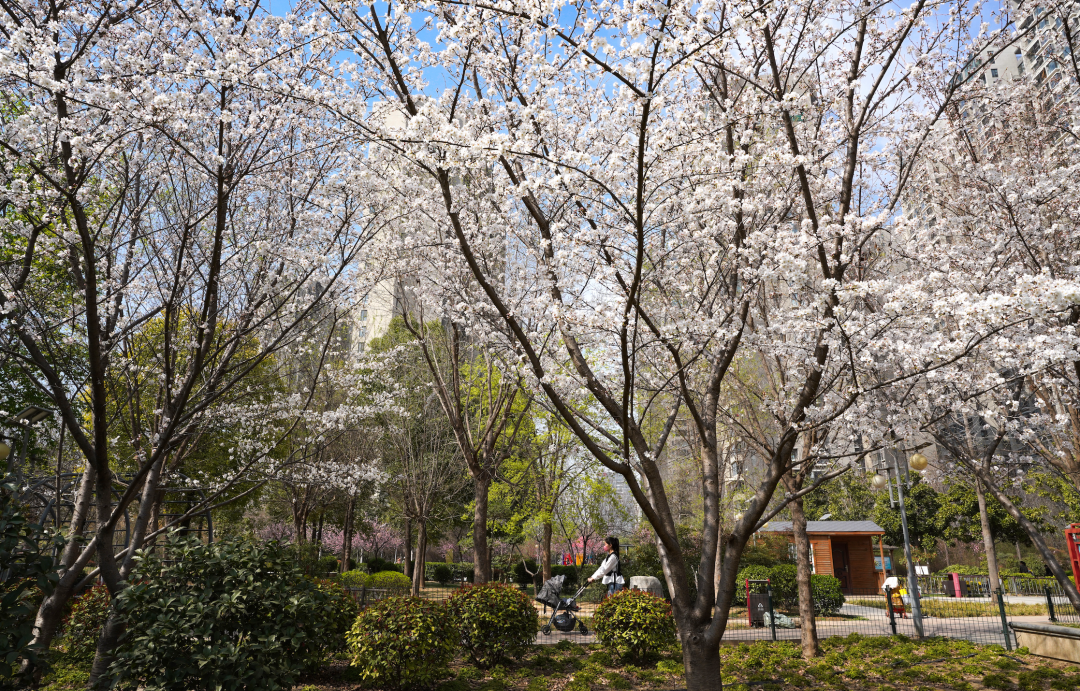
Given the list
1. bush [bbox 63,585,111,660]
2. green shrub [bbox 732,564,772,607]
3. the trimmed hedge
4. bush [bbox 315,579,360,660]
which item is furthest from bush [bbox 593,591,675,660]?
green shrub [bbox 732,564,772,607]

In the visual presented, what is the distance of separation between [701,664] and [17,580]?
476 cm

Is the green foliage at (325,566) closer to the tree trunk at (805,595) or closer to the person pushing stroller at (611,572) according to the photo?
the person pushing stroller at (611,572)

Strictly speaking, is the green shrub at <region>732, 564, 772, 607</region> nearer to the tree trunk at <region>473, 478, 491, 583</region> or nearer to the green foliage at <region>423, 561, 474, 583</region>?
the tree trunk at <region>473, 478, 491, 583</region>

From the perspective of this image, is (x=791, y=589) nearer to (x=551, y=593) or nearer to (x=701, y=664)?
(x=551, y=593)

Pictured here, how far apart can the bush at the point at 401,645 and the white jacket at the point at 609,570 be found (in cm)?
331

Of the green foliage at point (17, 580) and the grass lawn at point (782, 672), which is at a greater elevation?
the green foliage at point (17, 580)

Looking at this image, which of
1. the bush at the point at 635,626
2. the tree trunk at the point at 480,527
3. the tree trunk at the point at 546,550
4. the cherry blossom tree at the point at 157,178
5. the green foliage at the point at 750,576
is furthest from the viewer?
the tree trunk at the point at 546,550

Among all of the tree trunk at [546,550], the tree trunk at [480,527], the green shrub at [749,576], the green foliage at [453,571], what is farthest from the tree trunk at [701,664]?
the green foliage at [453,571]

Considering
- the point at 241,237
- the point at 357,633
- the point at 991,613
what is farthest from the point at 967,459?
the point at 991,613

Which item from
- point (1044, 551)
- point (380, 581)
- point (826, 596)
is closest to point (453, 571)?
point (380, 581)

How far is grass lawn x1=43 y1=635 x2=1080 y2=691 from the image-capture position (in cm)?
741

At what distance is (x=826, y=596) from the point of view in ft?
53.9

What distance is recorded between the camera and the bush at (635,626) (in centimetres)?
848

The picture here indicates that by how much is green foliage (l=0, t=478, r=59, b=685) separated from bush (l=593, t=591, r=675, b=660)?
6.67 metres
